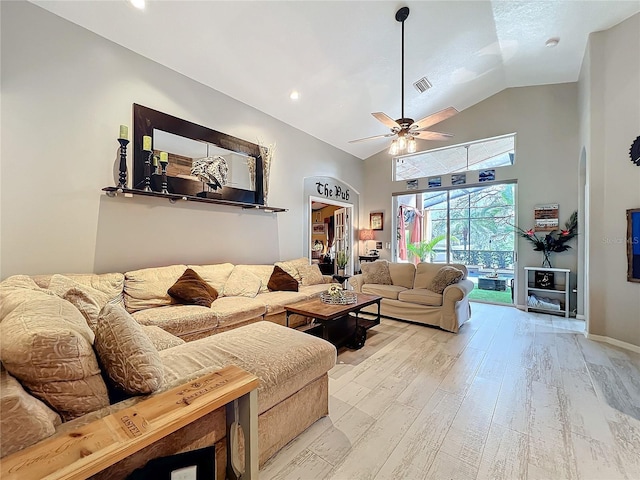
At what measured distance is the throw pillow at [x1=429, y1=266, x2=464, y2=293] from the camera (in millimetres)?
3973

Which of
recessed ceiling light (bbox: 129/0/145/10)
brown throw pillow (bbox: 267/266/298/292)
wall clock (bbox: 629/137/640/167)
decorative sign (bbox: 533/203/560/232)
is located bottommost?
brown throw pillow (bbox: 267/266/298/292)

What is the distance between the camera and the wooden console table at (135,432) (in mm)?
733

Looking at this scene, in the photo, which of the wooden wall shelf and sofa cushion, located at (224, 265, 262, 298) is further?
sofa cushion, located at (224, 265, 262, 298)

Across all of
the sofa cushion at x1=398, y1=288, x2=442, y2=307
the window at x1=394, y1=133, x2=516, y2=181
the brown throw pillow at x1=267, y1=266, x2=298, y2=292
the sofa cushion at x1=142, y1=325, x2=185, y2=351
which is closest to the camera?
the sofa cushion at x1=142, y1=325, x2=185, y2=351

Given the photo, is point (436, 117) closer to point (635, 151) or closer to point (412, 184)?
point (635, 151)

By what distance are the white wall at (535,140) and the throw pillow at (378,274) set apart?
2.62 meters

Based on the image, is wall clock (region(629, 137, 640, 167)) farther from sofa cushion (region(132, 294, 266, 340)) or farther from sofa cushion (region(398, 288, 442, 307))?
sofa cushion (region(132, 294, 266, 340))

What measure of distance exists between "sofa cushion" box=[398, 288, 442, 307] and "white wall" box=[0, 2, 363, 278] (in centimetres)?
284

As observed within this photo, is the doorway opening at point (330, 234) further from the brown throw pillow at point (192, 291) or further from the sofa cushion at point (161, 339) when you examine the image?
the sofa cushion at point (161, 339)

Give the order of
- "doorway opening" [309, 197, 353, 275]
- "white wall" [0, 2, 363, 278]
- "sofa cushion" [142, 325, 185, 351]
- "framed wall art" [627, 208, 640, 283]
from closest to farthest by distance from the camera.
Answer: "sofa cushion" [142, 325, 185, 351], "white wall" [0, 2, 363, 278], "framed wall art" [627, 208, 640, 283], "doorway opening" [309, 197, 353, 275]

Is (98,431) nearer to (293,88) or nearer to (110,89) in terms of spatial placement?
(110,89)

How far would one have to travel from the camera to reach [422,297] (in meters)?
4.05

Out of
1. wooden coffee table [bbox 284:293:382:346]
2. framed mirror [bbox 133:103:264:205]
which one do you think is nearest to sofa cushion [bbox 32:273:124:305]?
framed mirror [bbox 133:103:264:205]

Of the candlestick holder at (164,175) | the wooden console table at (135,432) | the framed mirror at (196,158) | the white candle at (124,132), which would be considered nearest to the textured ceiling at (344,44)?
the framed mirror at (196,158)
